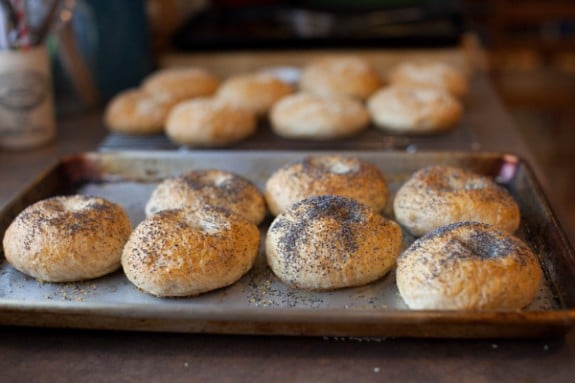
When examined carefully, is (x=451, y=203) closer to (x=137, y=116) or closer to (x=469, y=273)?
(x=469, y=273)

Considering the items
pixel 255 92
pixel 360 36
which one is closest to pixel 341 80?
pixel 255 92

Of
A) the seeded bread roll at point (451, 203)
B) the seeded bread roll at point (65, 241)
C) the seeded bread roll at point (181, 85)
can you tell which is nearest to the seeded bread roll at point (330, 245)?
the seeded bread roll at point (451, 203)

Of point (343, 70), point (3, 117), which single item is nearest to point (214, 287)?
point (3, 117)

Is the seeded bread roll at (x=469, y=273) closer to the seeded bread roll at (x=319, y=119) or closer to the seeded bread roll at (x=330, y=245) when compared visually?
the seeded bread roll at (x=330, y=245)

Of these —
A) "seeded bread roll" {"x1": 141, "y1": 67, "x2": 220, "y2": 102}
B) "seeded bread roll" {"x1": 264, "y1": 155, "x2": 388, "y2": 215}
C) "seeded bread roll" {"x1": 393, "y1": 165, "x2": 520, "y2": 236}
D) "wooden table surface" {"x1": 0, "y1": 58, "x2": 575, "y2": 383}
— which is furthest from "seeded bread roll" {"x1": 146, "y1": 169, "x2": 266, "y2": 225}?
"seeded bread roll" {"x1": 141, "y1": 67, "x2": 220, "y2": 102}

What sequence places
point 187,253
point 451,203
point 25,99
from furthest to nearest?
point 25,99, point 451,203, point 187,253

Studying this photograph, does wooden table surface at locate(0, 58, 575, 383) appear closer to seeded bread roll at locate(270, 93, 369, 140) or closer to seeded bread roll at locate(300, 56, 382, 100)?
seeded bread roll at locate(270, 93, 369, 140)
